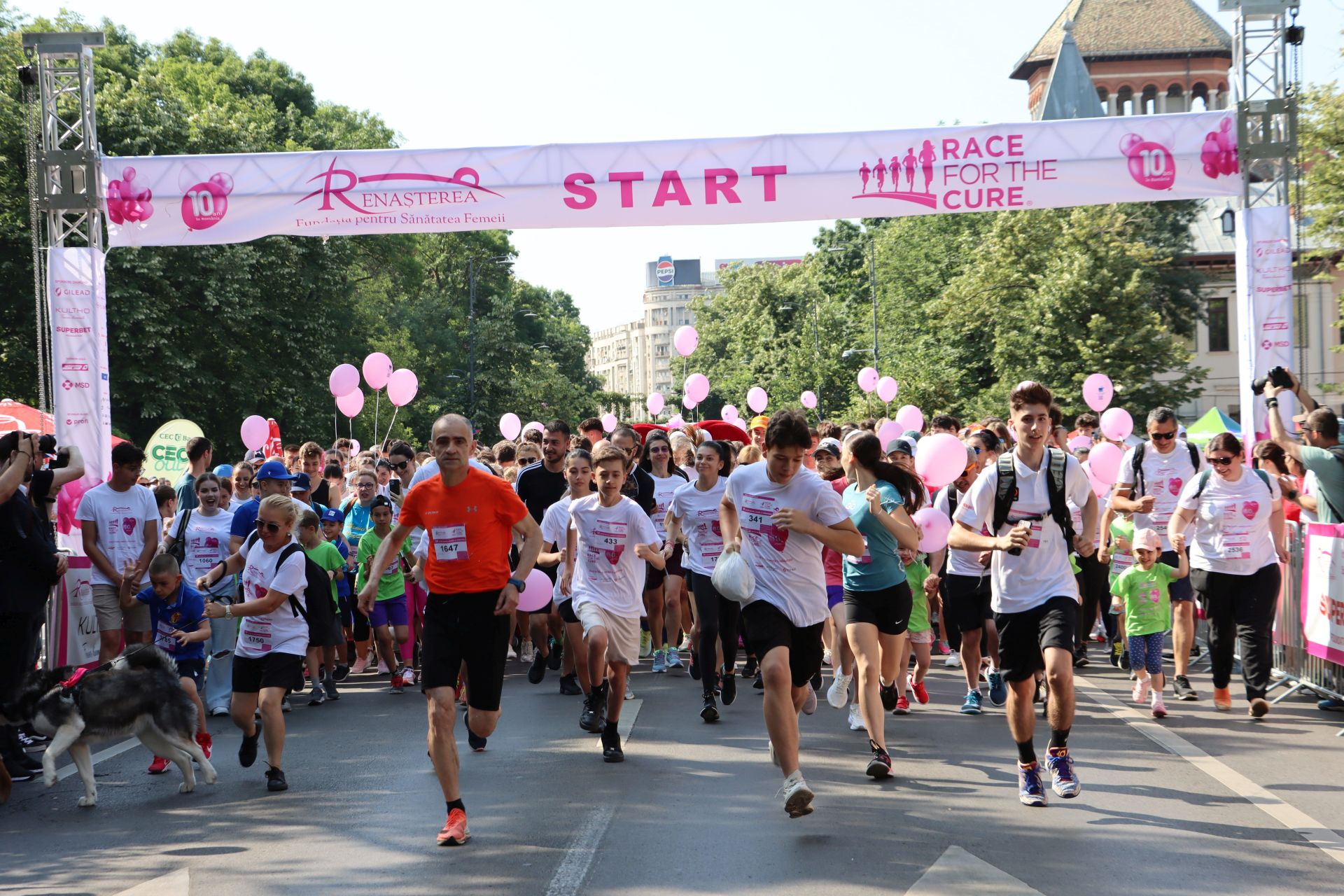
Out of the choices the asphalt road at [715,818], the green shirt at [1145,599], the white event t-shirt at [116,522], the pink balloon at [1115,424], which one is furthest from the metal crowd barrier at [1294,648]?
the white event t-shirt at [116,522]

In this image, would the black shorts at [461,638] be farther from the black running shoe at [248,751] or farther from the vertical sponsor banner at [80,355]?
the vertical sponsor banner at [80,355]

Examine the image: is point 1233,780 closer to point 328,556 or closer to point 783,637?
point 783,637

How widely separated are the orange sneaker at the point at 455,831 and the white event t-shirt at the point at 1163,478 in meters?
6.54

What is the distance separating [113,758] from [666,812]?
166 inches

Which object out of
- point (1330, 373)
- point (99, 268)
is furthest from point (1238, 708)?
point (1330, 373)

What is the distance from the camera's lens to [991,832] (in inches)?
249

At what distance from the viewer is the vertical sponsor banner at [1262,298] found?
1330 centimetres

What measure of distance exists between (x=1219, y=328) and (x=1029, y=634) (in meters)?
64.1

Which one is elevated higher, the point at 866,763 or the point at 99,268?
the point at 99,268

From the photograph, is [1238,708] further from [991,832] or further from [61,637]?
[61,637]

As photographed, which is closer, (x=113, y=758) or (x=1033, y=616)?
(x=1033, y=616)

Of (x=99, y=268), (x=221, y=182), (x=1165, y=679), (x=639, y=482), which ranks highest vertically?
(x=221, y=182)

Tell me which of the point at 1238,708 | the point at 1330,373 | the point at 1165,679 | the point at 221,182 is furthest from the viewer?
the point at 1330,373

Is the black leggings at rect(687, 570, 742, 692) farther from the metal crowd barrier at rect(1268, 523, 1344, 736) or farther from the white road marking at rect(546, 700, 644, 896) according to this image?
the metal crowd barrier at rect(1268, 523, 1344, 736)
